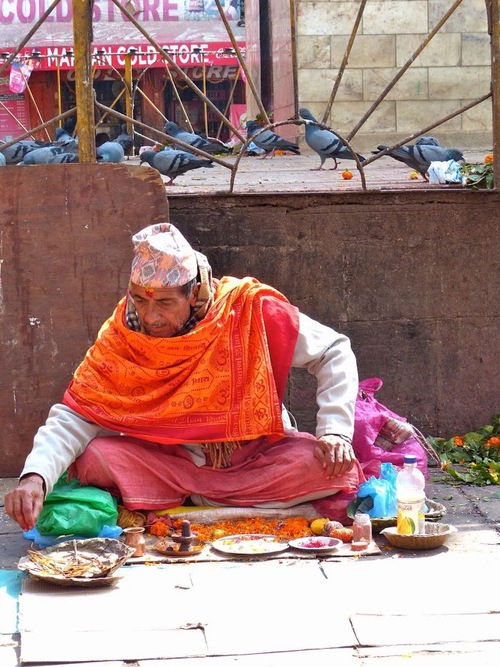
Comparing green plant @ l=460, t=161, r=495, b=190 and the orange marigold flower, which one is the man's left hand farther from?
green plant @ l=460, t=161, r=495, b=190

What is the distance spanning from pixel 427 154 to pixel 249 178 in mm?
1872

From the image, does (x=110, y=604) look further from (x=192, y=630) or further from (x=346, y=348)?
(x=346, y=348)

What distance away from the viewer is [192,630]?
3.22 metres

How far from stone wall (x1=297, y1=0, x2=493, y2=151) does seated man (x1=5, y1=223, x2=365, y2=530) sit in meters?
8.30

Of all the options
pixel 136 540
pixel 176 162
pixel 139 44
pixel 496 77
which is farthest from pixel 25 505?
pixel 139 44

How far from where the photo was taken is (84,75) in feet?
17.6

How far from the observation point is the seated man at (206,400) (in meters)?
4.22

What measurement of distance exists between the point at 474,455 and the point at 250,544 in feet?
5.86

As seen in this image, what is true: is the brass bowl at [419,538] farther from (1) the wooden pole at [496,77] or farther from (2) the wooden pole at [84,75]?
(2) the wooden pole at [84,75]

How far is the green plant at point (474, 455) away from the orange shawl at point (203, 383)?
1.21 metres

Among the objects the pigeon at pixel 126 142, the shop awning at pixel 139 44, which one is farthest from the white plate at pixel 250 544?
the shop awning at pixel 139 44

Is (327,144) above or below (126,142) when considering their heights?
below

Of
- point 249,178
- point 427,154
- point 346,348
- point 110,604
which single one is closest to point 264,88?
point 249,178

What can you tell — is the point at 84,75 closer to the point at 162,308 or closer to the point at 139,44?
the point at 162,308
